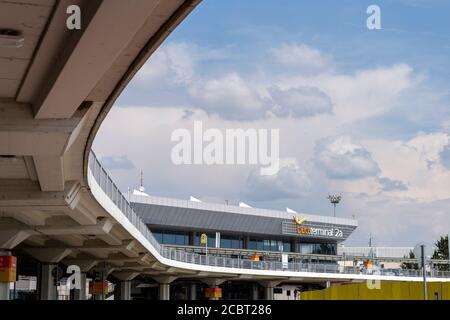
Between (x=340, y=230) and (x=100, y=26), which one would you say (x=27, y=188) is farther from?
(x=340, y=230)

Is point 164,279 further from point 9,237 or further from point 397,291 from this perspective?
point 397,291

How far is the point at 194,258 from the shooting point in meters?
77.2

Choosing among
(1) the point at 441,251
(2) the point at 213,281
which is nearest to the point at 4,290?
(2) the point at 213,281

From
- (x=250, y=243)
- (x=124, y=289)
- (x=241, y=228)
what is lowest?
(x=124, y=289)

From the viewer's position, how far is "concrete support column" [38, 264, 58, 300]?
4866 centimetres

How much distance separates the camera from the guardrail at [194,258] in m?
32.6

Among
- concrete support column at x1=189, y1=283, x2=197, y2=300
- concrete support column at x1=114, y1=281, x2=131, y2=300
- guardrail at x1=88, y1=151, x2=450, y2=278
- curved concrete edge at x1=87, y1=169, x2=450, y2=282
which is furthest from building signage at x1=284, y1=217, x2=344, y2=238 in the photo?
concrete support column at x1=114, y1=281, x2=131, y2=300

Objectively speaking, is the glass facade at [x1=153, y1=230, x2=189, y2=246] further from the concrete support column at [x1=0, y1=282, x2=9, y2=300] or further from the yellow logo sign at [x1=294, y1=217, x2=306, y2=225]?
the concrete support column at [x1=0, y1=282, x2=9, y2=300]

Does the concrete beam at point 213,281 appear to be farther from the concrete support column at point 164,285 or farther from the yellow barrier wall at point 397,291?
the yellow barrier wall at point 397,291

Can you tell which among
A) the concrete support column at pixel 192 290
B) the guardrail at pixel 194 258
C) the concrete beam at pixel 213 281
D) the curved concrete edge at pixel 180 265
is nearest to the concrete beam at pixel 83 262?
the curved concrete edge at pixel 180 265

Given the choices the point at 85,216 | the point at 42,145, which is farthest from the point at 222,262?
the point at 42,145

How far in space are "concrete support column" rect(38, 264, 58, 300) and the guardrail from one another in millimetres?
6289

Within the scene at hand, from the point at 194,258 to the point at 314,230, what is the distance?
Result: 3670cm

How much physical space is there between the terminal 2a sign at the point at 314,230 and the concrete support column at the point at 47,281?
200 ft
